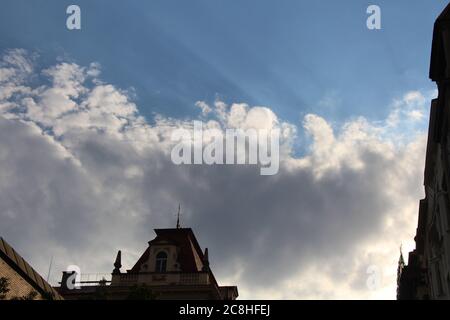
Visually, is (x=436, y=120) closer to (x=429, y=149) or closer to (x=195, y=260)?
(x=429, y=149)

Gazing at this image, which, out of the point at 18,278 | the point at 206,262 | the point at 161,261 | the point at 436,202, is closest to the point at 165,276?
the point at 161,261

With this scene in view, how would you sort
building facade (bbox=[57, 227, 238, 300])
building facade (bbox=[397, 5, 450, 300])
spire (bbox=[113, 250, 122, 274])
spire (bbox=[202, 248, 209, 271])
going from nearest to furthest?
building facade (bbox=[397, 5, 450, 300])
building facade (bbox=[57, 227, 238, 300])
spire (bbox=[202, 248, 209, 271])
spire (bbox=[113, 250, 122, 274])

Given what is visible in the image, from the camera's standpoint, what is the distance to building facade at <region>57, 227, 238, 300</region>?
32.3m

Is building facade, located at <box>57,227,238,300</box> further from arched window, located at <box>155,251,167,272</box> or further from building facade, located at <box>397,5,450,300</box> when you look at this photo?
building facade, located at <box>397,5,450,300</box>

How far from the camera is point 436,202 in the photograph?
24250mm

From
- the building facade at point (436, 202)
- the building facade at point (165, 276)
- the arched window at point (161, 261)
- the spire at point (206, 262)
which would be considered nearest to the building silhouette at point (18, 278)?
the building facade at point (165, 276)

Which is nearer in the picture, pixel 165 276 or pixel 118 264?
pixel 165 276

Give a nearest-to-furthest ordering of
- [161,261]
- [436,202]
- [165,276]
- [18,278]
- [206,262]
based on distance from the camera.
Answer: [18,278]
[436,202]
[165,276]
[206,262]
[161,261]

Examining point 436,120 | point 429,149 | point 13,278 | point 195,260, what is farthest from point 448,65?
point 195,260

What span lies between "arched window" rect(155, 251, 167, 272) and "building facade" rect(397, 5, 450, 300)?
18.1m

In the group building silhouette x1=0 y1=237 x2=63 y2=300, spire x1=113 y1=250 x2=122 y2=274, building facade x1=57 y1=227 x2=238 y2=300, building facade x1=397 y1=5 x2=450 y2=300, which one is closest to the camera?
building silhouette x1=0 y1=237 x2=63 y2=300

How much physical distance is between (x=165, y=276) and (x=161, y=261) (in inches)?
64.0

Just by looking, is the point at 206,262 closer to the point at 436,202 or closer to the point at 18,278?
the point at 436,202

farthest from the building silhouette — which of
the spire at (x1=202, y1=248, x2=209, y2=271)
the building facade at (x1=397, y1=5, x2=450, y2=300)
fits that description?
the building facade at (x1=397, y1=5, x2=450, y2=300)
